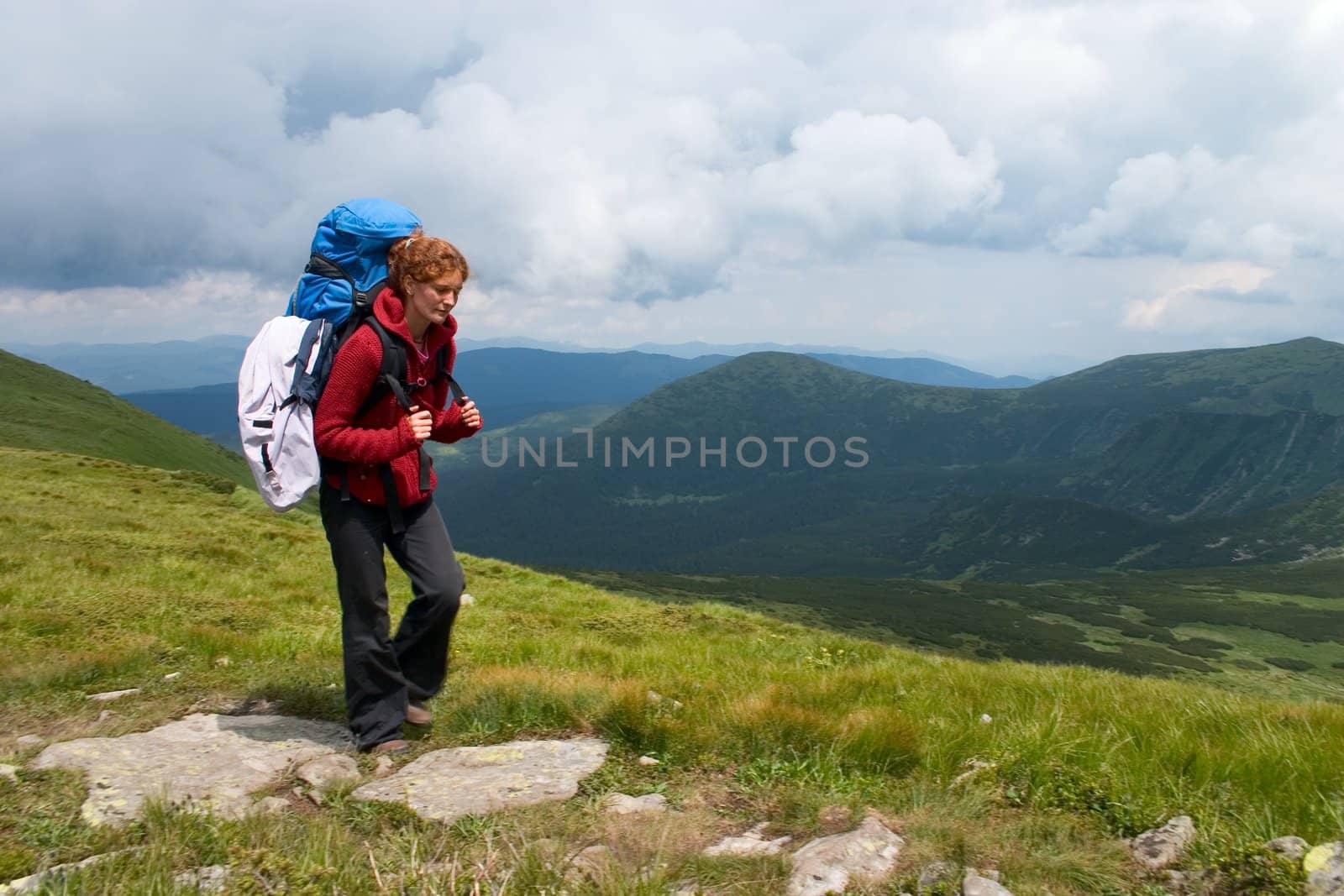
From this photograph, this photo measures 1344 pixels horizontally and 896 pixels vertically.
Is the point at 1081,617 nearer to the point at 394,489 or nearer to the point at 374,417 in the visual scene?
the point at 394,489

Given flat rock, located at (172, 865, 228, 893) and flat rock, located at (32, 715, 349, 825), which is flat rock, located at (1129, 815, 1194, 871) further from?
flat rock, located at (32, 715, 349, 825)

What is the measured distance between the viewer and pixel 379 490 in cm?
559

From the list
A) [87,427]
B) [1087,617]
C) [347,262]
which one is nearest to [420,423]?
[347,262]

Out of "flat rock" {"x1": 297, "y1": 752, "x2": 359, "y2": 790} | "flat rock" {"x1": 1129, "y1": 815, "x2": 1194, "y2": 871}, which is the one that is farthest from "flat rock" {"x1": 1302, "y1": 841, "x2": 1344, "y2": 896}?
"flat rock" {"x1": 297, "y1": 752, "x2": 359, "y2": 790}

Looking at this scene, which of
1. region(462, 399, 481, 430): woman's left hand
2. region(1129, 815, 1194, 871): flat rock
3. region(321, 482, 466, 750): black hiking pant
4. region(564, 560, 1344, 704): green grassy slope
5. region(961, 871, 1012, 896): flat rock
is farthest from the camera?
region(564, 560, 1344, 704): green grassy slope

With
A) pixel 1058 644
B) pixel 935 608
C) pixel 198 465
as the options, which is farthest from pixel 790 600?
pixel 198 465

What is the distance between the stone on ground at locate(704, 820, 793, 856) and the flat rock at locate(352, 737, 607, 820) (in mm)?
1017

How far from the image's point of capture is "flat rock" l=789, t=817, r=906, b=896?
135 inches

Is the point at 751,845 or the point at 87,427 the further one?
the point at 87,427

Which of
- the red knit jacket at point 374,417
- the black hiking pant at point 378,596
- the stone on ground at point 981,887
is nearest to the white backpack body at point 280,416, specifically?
the red knit jacket at point 374,417

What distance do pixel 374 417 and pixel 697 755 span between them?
3.06 m

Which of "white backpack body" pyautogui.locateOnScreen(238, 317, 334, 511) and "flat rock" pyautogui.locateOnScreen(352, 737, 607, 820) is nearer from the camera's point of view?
"flat rock" pyautogui.locateOnScreen(352, 737, 607, 820)

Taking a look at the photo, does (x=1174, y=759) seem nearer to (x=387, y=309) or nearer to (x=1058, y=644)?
(x=387, y=309)

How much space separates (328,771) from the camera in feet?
16.0
